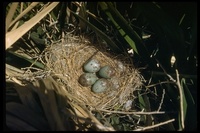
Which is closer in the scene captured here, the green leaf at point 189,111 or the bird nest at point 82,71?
the green leaf at point 189,111

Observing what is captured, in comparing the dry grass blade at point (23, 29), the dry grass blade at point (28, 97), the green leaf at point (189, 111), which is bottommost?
the green leaf at point (189, 111)

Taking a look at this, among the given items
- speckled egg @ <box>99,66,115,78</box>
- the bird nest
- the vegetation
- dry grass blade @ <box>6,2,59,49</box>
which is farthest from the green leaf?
dry grass blade @ <box>6,2,59,49</box>

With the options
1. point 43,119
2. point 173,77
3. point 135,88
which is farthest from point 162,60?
point 43,119

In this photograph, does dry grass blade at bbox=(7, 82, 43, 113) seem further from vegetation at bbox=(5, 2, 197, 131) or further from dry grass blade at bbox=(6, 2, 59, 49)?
dry grass blade at bbox=(6, 2, 59, 49)

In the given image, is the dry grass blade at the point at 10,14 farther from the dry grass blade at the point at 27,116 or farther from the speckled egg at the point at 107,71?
the speckled egg at the point at 107,71

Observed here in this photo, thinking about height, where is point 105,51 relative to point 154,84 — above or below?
above

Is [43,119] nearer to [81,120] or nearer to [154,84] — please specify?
[81,120]

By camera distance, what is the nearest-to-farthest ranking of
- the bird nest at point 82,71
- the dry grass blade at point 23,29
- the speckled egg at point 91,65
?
the dry grass blade at point 23,29 → the bird nest at point 82,71 → the speckled egg at point 91,65

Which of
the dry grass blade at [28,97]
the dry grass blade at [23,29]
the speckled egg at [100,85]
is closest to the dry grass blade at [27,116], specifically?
the dry grass blade at [28,97]
